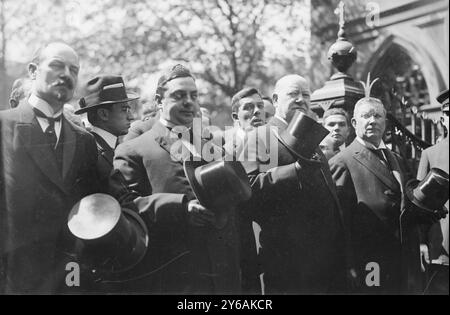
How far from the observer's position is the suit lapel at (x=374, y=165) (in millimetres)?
4277

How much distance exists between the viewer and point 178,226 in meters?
3.54

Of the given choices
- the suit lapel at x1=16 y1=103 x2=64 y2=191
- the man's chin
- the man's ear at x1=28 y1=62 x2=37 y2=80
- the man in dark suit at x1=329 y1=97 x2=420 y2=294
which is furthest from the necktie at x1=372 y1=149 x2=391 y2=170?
the man's ear at x1=28 y1=62 x2=37 y2=80

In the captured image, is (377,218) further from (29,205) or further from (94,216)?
(29,205)

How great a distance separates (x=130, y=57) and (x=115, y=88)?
8.25 meters

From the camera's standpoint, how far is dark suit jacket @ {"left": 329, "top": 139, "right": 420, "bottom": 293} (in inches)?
166

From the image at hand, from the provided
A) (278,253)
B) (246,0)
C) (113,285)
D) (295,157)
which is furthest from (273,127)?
(246,0)

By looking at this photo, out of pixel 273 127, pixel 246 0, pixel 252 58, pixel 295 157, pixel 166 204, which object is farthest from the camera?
pixel 252 58

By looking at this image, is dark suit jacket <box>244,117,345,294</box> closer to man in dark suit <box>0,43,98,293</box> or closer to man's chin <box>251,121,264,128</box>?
man in dark suit <box>0,43,98,293</box>

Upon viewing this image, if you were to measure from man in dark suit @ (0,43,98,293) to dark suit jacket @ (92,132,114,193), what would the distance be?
0.19 meters

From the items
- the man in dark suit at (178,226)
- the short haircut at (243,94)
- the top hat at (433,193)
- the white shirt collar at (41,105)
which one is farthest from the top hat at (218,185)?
the short haircut at (243,94)

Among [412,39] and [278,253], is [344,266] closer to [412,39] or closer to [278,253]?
[278,253]

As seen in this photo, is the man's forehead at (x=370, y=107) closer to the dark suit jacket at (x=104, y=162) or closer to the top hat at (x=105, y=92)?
the top hat at (x=105, y=92)

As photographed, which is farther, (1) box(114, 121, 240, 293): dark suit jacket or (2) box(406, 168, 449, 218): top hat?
(2) box(406, 168, 449, 218): top hat

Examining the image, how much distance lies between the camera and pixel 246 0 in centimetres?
1170
